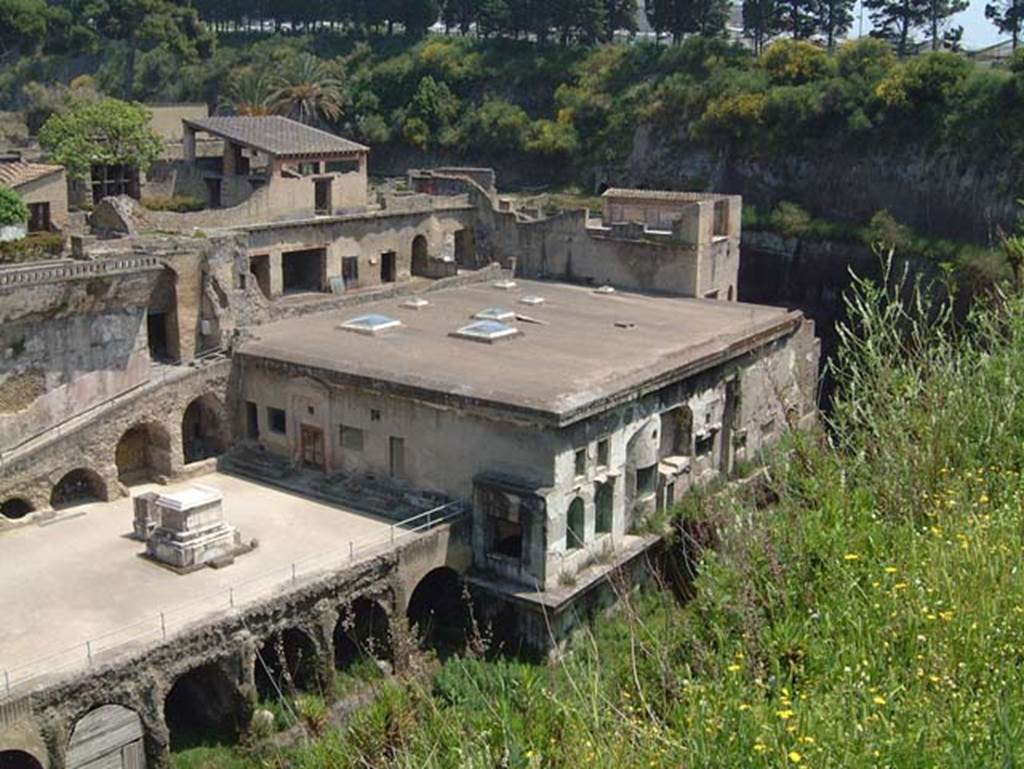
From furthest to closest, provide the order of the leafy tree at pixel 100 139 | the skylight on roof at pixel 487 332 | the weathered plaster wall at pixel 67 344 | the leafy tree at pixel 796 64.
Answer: the leafy tree at pixel 796 64 < the leafy tree at pixel 100 139 < the skylight on roof at pixel 487 332 < the weathered plaster wall at pixel 67 344

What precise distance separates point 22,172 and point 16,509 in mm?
15395

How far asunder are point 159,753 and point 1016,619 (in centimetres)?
1677

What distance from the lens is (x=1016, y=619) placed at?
1041 centimetres

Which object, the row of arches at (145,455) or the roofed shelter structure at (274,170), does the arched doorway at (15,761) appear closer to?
the row of arches at (145,455)

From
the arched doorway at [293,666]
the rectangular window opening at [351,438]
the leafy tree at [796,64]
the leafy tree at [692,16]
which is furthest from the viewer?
the leafy tree at [692,16]

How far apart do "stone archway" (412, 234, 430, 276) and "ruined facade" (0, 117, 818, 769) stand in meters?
6.80

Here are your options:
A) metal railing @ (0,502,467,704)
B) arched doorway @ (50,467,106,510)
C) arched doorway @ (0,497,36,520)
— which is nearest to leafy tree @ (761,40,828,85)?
metal railing @ (0,502,467,704)

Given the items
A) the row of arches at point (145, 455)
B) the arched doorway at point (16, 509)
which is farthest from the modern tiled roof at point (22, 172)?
the arched doorway at point (16, 509)

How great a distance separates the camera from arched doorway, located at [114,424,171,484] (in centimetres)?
3133

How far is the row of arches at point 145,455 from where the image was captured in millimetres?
29562

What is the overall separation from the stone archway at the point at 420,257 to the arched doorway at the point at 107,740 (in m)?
29.1

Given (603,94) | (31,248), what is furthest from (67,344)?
(603,94)

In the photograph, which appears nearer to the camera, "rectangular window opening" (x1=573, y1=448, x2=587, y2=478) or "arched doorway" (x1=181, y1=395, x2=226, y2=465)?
"rectangular window opening" (x1=573, y1=448, x2=587, y2=478)

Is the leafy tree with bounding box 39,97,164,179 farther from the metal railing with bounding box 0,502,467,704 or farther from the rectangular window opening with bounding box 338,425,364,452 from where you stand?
the metal railing with bounding box 0,502,467,704
